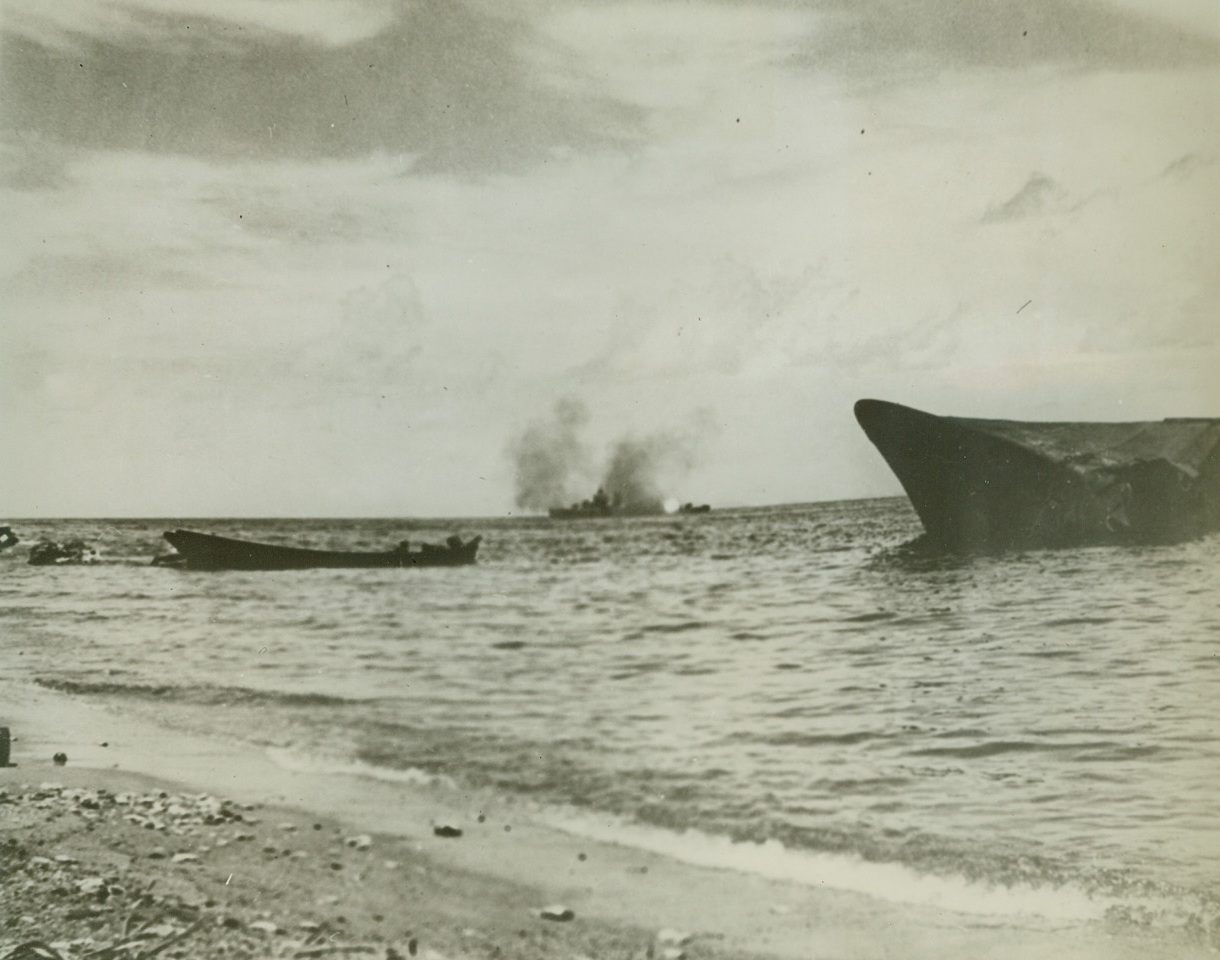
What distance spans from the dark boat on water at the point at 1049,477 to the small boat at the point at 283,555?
197 cm

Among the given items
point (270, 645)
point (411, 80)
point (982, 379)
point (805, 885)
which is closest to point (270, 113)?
point (411, 80)

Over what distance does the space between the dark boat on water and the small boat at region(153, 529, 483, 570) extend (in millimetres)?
1974

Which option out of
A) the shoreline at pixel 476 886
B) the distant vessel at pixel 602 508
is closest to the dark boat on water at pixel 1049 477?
the distant vessel at pixel 602 508

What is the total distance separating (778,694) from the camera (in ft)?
10.5

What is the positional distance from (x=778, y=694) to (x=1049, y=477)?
1.40m

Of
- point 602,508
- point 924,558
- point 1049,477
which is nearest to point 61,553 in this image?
point 602,508

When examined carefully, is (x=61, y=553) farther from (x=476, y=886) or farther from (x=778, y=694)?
Answer: (x=778, y=694)

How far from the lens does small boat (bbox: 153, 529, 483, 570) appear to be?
4.19m

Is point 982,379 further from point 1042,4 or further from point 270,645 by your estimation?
point 270,645

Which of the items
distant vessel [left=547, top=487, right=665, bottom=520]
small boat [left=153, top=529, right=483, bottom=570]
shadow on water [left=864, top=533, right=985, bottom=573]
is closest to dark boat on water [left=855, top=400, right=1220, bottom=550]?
shadow on water [left=864, top=533, right=985, bottom=573]

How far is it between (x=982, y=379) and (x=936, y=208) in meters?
0.65

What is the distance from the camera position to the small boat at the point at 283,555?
419 cm

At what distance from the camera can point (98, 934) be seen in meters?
2.87

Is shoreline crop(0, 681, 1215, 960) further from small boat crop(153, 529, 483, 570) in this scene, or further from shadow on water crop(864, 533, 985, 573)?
shadow on water crop(864, 533, 985, 573)
